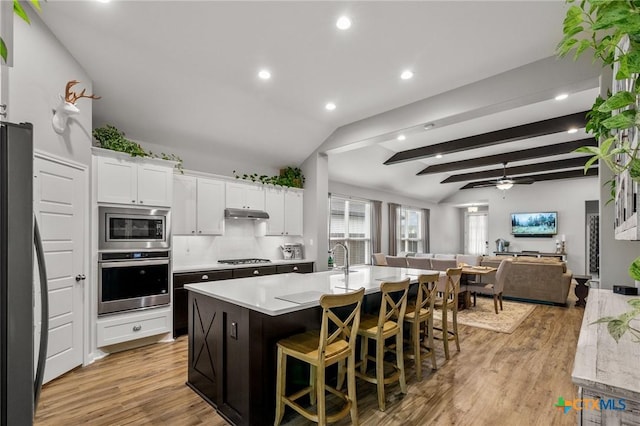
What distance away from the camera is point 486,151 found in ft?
25.0

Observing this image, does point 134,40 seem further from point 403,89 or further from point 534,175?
point 534,175

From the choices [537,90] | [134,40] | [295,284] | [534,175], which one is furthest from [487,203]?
[134,40]

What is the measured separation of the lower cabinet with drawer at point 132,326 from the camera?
3.61m

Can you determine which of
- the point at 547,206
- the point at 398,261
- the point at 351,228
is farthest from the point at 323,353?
the point at 547,206

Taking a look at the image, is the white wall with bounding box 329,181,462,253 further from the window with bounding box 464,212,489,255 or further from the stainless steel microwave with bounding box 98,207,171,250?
the stainless steel microwave with bounding box 98,207,171,250

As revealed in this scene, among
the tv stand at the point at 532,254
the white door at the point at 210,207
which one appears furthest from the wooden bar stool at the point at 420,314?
the tv stand at the point at 532,254

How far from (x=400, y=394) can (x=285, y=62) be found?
11.6 feet

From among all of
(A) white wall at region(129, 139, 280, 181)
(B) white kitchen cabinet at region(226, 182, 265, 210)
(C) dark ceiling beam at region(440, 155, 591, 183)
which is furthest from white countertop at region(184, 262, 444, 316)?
(C) dark ceiling beam at region(440, 155, 591, 183)

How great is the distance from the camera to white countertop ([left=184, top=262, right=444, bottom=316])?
7.27 ft

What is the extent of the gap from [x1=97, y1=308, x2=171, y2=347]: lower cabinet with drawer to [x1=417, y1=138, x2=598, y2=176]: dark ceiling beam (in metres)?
7.49

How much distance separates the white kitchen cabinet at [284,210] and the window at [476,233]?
29.8 feet

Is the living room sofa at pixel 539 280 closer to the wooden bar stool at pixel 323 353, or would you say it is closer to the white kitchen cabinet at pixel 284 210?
the white kitchen cabinet at pixel 284 210

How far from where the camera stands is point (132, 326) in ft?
12.5

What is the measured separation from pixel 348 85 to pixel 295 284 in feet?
8.52
